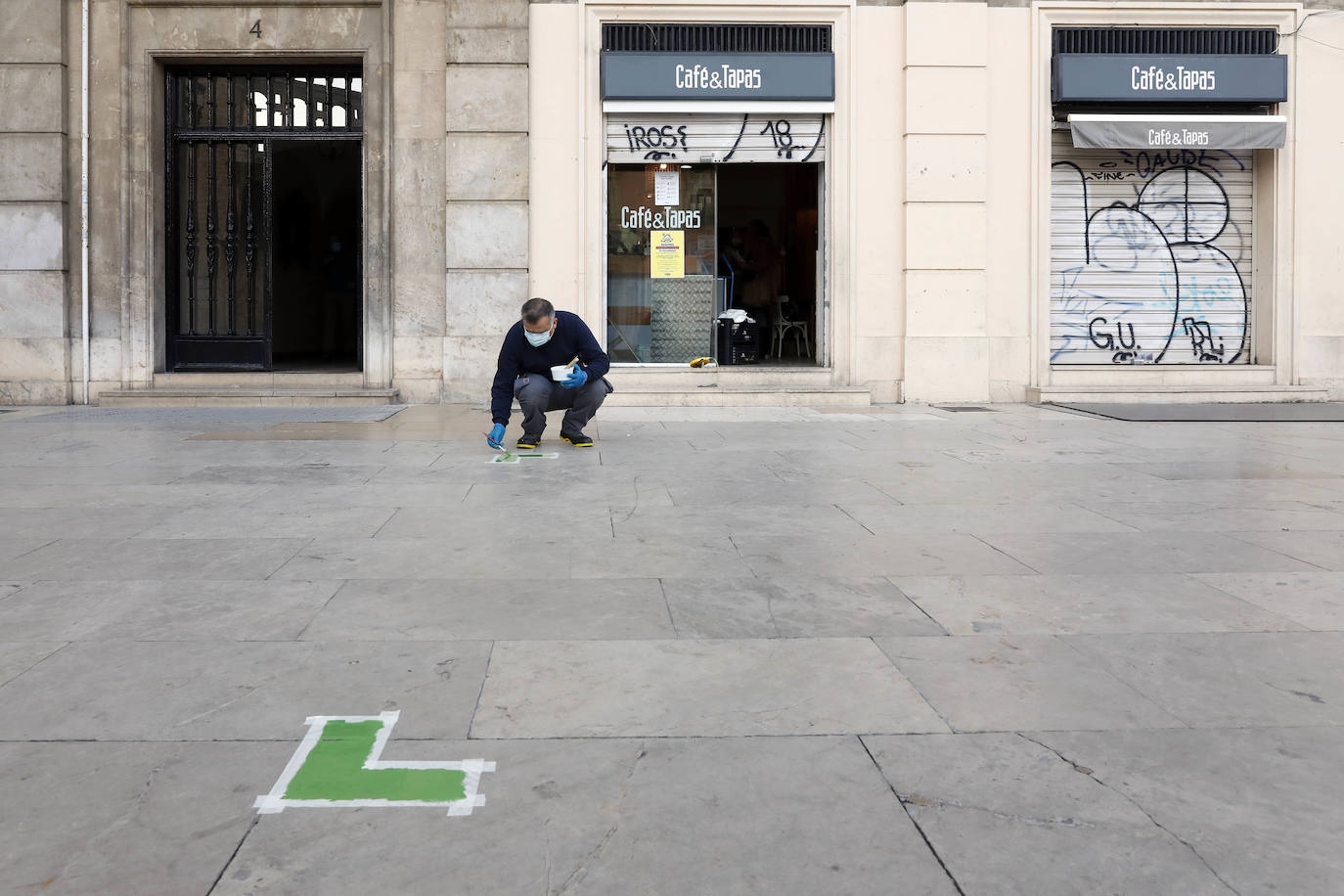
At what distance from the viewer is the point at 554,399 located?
31.9ft

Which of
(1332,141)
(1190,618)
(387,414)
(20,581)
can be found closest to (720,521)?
(1190,618)

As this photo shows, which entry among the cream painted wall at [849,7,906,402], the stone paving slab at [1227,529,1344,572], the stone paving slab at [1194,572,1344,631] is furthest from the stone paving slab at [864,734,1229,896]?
the cream painted wall at [849,7,906,402]

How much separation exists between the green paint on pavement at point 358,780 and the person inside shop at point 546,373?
6.42 m

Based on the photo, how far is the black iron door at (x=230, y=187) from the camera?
1466cm

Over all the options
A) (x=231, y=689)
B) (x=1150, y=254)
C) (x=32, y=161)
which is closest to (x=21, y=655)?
(x=231, y=689)

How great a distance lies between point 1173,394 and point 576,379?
27.0 feet

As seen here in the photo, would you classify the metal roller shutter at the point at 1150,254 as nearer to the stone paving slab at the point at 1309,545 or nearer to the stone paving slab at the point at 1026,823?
the stone paving slab at the point at 1309,545

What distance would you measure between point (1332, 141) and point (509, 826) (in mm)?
15400

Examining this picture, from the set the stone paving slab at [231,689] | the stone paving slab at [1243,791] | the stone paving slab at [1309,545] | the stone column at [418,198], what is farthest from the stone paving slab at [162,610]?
the stone column at [418,198]

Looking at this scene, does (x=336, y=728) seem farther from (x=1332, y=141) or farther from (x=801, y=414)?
(x=1332, y=141)

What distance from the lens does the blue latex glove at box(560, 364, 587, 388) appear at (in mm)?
9461

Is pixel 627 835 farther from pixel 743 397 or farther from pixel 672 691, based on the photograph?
pixel 743 397

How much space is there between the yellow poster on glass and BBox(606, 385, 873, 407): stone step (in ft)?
5.26

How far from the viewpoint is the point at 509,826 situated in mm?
2473
